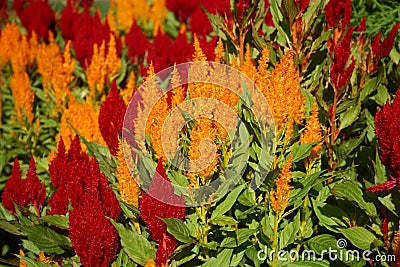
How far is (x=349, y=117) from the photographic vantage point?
2502mm

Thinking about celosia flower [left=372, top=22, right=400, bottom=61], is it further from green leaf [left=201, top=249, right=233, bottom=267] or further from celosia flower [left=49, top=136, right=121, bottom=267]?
celosia flower [left=49, top=136, right=121, bottom=267]

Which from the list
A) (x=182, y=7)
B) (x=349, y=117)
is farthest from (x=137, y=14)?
(x=349, y=117)

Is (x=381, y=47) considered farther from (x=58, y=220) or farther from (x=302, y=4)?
(x=58, y=220)

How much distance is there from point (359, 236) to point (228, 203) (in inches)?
23.5

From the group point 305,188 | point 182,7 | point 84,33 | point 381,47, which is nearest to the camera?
point 305,188

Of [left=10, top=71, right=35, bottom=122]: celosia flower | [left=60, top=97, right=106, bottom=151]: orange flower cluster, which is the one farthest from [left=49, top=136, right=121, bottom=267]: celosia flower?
[left=10, top=71, right=35, bottom=122]: celosia flower

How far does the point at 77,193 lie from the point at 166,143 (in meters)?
0.47

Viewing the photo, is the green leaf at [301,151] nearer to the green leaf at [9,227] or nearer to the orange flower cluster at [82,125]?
the orange flower cluster at [82,125]

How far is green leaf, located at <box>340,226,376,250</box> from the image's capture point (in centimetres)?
216

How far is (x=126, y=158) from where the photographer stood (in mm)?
2020

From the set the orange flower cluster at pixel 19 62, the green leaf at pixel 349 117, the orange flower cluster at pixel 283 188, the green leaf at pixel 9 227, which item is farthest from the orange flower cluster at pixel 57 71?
the orange flower cluster at pixel 283 188

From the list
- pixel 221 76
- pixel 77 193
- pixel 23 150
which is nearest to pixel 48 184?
pixel 23 150

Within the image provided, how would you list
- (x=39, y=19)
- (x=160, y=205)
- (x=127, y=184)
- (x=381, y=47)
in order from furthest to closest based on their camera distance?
(x=39, y=19)
(x=381, y=47)
(x=127, y=184)
(x=160, y=205)

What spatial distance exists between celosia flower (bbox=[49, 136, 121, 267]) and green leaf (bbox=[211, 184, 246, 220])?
0.42 m
